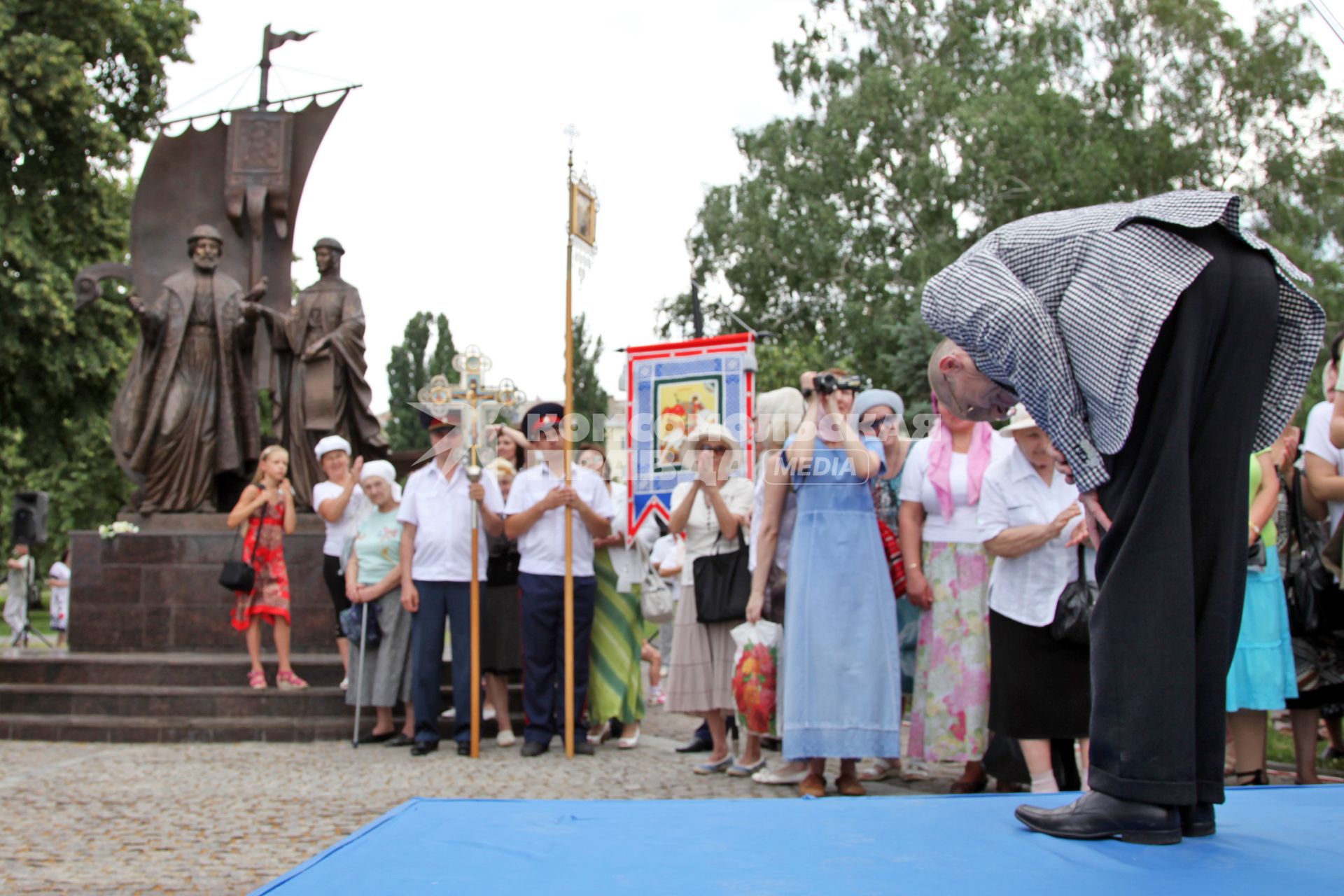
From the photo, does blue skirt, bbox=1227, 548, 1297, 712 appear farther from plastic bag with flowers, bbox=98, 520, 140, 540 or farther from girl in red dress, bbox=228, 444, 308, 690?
plastic bag with flowers, bbox=98, 520, 140, 540

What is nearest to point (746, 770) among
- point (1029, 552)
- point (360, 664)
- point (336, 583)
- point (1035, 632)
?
point (1035, 632)

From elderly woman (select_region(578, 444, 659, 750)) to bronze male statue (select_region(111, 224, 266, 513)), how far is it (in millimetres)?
4661

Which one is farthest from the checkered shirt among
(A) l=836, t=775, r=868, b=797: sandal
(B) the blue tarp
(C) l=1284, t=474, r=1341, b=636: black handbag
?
(A) l=836, t=775, r=868, b=797: sandal

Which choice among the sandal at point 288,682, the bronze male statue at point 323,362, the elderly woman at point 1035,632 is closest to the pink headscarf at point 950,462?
the elderly woman at point 1035,632

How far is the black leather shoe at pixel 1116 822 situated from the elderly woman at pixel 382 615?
601cm

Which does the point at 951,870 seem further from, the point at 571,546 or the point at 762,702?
the point at 571,546

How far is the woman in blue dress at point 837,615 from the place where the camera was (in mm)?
5547

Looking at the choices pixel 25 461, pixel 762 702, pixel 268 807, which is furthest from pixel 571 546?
pixel 25 461

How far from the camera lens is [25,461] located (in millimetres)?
22812

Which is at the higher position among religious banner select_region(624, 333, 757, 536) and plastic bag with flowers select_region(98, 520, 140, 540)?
religious banner select_region(624, 333, 757, 536)

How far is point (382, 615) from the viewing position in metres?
8.09

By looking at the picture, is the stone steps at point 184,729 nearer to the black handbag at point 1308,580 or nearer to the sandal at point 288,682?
the sandal at point 288,682

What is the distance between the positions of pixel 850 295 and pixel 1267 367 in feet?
93.3

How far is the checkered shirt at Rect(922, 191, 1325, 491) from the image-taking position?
2.41 m
